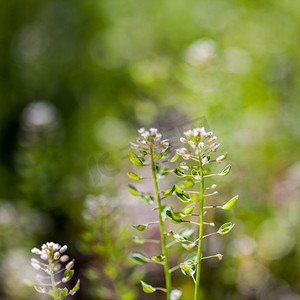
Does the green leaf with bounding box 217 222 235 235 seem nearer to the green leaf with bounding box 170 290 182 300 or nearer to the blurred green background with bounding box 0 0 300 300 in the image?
the green leaf with bounding box 170 290 182 300

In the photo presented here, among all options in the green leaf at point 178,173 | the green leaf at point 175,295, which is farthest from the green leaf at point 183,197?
the green leaf at point 175,295

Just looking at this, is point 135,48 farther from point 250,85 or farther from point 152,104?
point 152,104

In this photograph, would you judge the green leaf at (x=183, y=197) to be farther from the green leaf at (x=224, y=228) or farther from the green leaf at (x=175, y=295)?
the green leaf at (x=175, y=295)

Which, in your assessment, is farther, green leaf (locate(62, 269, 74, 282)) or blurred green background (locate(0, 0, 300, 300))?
blurred green background (locate(0, 0, 300, 300))

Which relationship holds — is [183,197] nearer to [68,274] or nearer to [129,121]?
[68,274]

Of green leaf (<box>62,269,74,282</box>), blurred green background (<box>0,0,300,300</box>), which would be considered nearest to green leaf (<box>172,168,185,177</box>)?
green leaf (<box>62,269,74,282</box>)

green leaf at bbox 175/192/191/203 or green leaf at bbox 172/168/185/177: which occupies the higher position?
green leaf at bbox 172/168/185/177

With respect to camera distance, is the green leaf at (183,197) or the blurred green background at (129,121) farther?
the blurred green background at (129,121)

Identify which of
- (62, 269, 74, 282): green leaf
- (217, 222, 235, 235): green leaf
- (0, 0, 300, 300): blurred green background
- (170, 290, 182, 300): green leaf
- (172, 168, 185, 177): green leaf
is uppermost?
(0, 0, 300, 300): blurred green background
